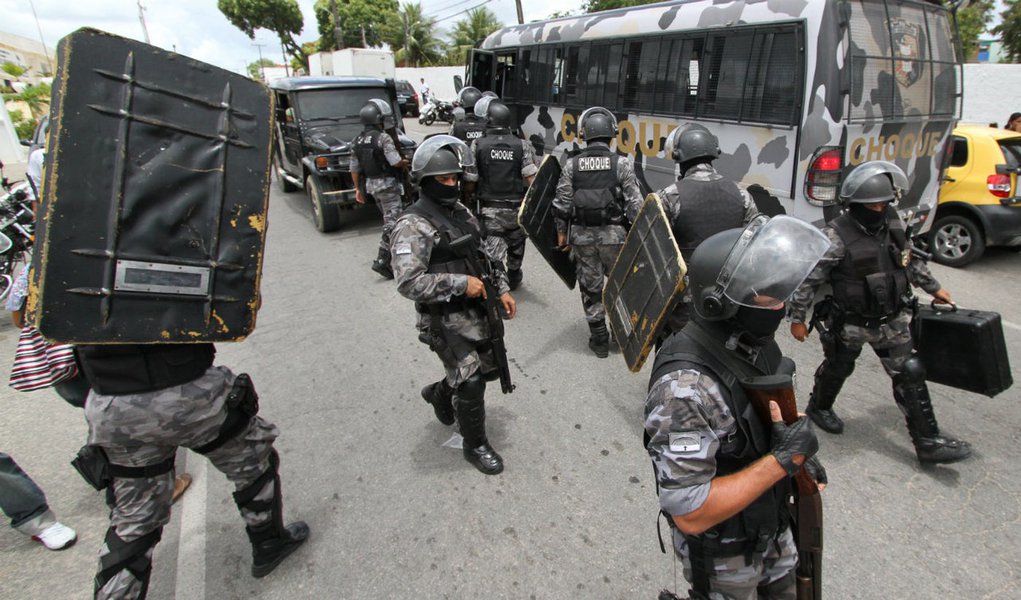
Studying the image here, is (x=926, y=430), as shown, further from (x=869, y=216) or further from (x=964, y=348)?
(x=869, y=216)

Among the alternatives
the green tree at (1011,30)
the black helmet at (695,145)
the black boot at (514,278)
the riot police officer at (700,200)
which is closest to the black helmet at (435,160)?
the riot police officer at (700,200)

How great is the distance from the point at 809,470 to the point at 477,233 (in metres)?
1.91

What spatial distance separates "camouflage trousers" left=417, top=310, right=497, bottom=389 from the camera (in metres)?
2.78

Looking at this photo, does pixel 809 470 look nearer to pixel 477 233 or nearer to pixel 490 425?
pixel 477 233

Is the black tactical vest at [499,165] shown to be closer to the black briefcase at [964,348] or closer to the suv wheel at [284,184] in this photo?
the black briefcase at [964,348]

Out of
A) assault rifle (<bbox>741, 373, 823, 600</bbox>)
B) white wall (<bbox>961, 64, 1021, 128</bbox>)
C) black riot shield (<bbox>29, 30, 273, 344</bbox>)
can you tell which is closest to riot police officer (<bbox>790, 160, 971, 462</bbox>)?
assault rifle (<bbox>741, 373, 823, 600</bbox>)

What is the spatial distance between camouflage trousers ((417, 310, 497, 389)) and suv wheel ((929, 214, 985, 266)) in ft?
18.6

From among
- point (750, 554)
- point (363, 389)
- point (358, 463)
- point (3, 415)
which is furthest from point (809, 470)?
point (3, 415)

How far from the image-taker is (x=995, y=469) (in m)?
2.81

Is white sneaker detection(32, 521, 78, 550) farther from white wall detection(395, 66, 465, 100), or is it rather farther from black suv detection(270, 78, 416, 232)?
white wall detection(395, 66, 465, 100)

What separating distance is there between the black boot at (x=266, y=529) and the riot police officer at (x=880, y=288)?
275 cm

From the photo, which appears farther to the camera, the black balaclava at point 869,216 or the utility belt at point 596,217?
the utility belt at point 596,217

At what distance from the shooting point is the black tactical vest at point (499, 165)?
5.09m

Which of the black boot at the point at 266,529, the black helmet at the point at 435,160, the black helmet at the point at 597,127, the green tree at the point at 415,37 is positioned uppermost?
the green tree at the point at 415,37
